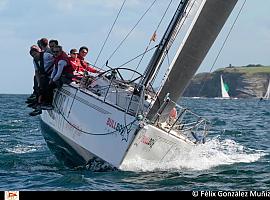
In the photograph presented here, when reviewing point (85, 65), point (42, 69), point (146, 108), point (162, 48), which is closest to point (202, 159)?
point (146, 108)

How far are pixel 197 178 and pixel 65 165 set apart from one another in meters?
3.40

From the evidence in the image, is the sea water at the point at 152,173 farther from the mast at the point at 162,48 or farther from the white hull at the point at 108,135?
the mast at the point at 162,48

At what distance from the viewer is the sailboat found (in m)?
10.8

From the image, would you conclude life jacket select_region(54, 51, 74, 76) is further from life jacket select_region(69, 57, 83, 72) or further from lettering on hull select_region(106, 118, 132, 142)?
lettering on hull select_region(106, 118, 132, 142)

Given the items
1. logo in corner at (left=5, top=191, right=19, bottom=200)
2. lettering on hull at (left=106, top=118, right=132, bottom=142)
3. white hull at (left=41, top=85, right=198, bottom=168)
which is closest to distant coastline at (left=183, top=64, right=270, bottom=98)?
white hull at (left=41, top=85, right=198, bottom=168)

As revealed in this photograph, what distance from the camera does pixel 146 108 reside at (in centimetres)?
1130

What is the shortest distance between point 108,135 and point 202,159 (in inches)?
105

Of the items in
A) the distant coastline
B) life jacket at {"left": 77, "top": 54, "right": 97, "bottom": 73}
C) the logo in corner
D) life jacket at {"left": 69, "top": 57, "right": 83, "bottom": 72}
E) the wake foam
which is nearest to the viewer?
the logo in corner

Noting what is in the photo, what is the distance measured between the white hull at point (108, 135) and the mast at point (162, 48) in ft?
3.52

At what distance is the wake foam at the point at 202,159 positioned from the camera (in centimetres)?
1103

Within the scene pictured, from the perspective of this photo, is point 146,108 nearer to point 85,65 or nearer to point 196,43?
point 196,43

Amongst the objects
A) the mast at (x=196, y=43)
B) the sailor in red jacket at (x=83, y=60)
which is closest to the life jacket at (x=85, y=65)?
the sailor in red jacket at (x=83, y=60)

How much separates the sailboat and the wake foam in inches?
4.5

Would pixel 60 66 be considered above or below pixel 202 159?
above
